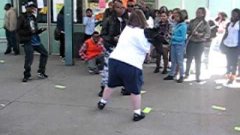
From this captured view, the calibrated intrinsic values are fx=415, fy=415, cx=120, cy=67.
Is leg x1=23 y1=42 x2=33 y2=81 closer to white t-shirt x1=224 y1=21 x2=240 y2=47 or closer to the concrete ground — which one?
the concrete ground

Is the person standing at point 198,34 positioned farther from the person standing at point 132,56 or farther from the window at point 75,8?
the window at point 75,8

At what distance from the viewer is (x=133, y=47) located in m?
5.84

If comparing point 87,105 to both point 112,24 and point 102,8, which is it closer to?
point 112,24

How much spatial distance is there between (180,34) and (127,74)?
9.58ft

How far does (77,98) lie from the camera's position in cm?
730

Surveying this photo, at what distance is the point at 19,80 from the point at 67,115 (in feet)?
9.34

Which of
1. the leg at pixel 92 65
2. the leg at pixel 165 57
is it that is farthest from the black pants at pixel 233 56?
the leg at pixel 92 65

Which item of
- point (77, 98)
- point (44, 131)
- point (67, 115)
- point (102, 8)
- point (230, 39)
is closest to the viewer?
point (44, 131)

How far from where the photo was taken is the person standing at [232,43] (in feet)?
26.9

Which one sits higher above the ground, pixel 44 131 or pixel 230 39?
pixel 230 39

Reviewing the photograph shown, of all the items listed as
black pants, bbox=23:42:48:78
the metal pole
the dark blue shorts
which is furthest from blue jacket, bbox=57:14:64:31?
the dark blue shorts

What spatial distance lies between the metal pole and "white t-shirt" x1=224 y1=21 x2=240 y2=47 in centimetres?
399

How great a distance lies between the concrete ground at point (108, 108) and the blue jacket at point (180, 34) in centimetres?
87

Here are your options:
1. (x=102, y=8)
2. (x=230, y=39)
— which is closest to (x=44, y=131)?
(x=230, y=39)
